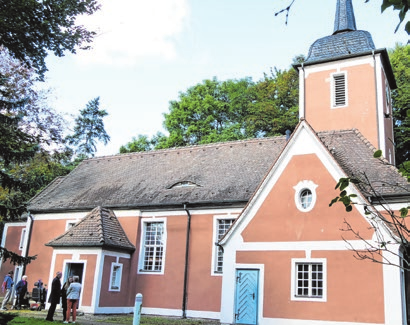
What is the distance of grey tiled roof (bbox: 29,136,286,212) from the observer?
2027 cm

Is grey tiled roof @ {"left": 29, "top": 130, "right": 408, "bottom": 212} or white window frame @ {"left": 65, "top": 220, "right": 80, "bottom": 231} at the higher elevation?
grey tiled roof @ {"left": 29, "top": 130, "right": 408, "bottom": 212}

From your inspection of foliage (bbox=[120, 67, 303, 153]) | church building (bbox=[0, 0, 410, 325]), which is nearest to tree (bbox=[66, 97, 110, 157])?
foliage (bbox=[120, 67, 303, 153])

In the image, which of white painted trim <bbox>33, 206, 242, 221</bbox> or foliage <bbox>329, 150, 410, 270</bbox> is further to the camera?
white painted trim <bbox>33, 206, 242, 221</bbox>

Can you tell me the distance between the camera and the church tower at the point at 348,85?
2022 cm

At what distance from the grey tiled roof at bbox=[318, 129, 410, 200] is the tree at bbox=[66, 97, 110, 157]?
3513 centimetres

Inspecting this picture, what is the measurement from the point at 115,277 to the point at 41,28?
1330 cm

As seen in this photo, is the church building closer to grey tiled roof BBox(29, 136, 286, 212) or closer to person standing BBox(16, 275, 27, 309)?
grey tiled roof BBox(29, 136, 286, 212)

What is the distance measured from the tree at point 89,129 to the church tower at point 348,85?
32897mm

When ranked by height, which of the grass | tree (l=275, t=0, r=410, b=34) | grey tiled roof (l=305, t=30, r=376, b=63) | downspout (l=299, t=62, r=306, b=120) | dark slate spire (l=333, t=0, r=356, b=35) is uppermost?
dark slate spire (l=333, t=0, r=356, b=35)

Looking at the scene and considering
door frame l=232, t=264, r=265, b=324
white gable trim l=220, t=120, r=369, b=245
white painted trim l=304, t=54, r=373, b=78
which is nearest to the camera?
door frame l=232, t=264, r=265, b=324

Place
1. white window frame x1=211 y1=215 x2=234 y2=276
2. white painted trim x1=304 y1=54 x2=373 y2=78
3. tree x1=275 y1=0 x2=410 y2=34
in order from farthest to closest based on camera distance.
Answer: white painted trim x1=304 y1=54 x2=373 y2=78, white window frame x1=211 y1=215 x2=234 y2=276, tree x1=275 y1=0 x2=410 y2=34

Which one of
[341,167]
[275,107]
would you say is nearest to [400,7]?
[341,167]

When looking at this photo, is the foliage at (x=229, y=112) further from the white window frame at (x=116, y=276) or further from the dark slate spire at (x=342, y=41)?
the white window frame at (x=116, y=276)

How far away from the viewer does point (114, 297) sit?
19562mm
